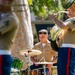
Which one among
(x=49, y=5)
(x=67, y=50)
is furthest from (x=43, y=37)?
(x=67, y=50)

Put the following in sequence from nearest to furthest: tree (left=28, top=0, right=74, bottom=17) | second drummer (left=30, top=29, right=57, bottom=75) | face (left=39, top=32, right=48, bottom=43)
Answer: tree (left=28, top=0, right=74, bottom=17) → second drummer (left=30, top=29, right=57, bottom=75) → face (left=39, top=32, right=48, bottom=43)

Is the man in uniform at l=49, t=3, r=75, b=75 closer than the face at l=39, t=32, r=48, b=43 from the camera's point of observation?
Yes

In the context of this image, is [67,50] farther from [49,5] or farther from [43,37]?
[49,5]

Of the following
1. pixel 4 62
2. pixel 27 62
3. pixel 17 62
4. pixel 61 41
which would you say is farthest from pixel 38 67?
pixel 4 62

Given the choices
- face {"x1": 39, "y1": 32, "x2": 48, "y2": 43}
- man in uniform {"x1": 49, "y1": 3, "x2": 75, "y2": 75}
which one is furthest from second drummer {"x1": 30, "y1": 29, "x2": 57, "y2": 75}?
man in uniform {"x1": 49, "y1": 3, "x2": 75, "y2": 75}

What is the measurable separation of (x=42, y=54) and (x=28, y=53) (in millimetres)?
652

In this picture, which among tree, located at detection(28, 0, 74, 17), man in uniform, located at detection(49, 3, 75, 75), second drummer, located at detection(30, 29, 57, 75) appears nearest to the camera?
man in uniform, located at detection(49, 3, 75, 75)

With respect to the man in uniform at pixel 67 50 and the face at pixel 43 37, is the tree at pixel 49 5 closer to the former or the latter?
the face at pixel 43 37

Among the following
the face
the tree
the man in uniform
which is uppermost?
the tree

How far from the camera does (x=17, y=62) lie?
26.7ft

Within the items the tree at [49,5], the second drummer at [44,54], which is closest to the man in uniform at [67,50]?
the tree at [49,5]

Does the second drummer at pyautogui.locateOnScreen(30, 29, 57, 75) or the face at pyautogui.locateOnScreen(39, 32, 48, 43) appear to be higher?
the face at pyautogui.locateOnScreen(39, 32, 48, 43)

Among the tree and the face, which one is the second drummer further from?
the tree

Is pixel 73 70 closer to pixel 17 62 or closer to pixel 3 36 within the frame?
pixel 3 36
